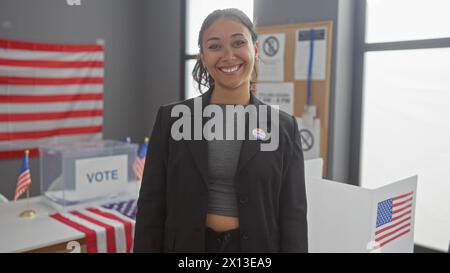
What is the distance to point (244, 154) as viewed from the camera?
875 mm

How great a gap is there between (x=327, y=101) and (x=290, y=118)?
1241 mm

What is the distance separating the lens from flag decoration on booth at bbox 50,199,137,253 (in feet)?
5.62

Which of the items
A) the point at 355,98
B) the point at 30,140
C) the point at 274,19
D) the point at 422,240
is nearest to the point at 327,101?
the point at 355,98

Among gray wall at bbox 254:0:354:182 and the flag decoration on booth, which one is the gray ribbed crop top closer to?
the flag decoration on booth

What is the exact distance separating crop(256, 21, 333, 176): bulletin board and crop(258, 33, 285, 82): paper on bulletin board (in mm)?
26

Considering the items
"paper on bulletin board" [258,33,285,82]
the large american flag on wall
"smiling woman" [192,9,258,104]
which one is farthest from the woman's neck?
the large american flag on wall

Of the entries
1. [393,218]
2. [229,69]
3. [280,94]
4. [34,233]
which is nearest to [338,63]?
[280,94]

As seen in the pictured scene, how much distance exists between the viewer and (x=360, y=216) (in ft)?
4.03

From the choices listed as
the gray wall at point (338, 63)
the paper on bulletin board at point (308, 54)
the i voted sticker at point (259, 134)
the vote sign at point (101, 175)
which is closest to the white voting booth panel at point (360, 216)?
the i voted sticker at point (259, 134)

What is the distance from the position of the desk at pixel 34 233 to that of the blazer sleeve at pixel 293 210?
3.39ft

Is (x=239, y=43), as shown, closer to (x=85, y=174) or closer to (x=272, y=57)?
(x=85, y=174)

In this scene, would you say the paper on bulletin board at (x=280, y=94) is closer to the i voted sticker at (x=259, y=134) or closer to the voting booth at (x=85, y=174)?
the voting booth at (x=85, y=174)

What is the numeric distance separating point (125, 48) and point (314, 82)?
1703mm
